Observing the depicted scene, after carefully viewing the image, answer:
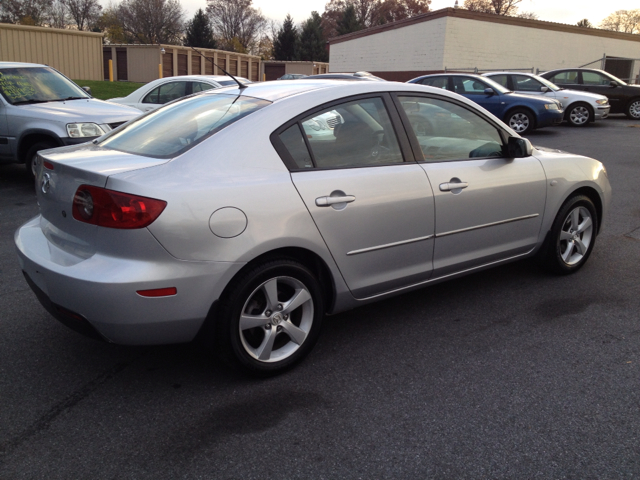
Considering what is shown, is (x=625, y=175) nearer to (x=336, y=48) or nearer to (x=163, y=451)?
(x=163, y=451)

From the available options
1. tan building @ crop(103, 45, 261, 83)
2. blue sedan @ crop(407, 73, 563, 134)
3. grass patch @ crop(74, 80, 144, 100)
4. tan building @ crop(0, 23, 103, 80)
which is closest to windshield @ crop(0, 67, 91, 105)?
blue sedan @ crop(407, 73, 563, 134)

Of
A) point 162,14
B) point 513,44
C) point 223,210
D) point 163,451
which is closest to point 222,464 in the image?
point 163,451

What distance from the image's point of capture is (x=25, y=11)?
184ft

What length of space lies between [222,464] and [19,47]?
2957 centimetres

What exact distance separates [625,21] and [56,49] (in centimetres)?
6435

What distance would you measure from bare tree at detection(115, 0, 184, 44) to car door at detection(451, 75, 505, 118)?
57.9 meters

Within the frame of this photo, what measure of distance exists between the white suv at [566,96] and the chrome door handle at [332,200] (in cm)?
1489

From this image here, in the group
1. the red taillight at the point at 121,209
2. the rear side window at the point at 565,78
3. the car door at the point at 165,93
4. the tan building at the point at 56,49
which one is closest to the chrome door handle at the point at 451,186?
the red taillight at the point at 121,209

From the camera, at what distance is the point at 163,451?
255 centimetres

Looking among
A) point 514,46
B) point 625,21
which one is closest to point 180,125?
point 514,46

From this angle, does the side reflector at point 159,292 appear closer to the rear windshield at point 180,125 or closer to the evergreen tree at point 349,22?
the rear windshield at point 180,125

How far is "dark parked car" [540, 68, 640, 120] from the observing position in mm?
19188

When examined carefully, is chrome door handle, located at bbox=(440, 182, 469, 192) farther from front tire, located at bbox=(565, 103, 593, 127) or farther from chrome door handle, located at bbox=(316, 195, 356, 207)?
front tire, located at bbox=(565, 103, 593, 127)

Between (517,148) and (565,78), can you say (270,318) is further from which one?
(565,78)
